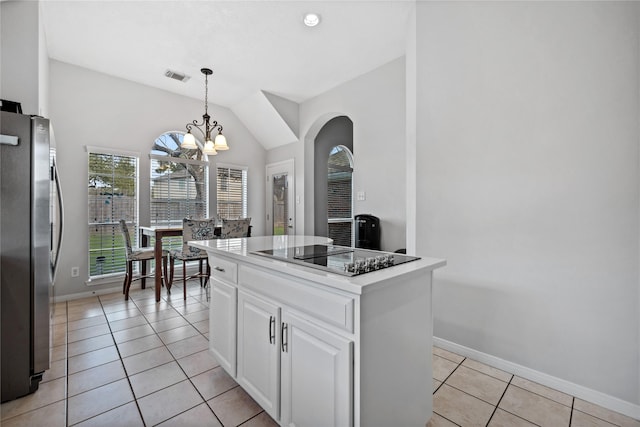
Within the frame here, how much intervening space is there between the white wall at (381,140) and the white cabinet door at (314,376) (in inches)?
96.8

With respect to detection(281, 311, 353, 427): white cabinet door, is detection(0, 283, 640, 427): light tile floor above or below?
below

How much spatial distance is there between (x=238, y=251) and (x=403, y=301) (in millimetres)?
966

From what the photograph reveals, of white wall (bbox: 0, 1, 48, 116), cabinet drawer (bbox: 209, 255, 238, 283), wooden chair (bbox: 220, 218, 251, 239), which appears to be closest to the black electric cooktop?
cabinet drawer (bbox: 209, 255, 238, 283)

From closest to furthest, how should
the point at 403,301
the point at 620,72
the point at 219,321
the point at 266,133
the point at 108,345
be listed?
the point at 403,301, the point at 620,72, the point at 219,321, the point at 108,345, the point at 266,133

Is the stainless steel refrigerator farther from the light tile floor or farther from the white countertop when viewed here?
the white countertop

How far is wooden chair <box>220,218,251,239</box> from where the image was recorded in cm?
362

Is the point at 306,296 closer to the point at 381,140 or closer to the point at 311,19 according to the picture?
the point at 311,19

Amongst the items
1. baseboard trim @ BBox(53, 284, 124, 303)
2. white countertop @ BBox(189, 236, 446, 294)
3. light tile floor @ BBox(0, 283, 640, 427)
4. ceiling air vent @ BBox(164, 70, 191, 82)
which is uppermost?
ceiling air vent @ BBox(164, 70, 191, 82)

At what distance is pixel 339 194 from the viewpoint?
5.52 m

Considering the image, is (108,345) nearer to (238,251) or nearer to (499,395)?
(238,251)

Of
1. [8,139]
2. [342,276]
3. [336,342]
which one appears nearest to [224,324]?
[336,342]

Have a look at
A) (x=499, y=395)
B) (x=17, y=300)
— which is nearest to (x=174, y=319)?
(x=17, y=300)

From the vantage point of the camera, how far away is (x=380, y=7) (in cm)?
253

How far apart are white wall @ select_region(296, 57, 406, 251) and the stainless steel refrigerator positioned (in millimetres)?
3121
